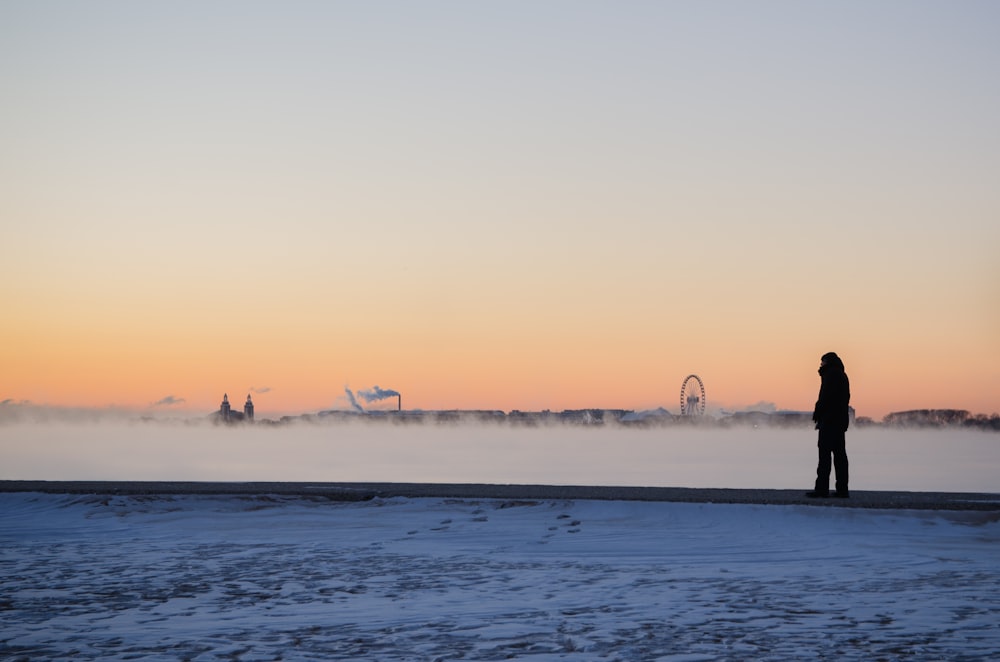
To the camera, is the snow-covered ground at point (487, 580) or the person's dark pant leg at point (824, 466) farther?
the person's dark pant leg at point (824, 466)

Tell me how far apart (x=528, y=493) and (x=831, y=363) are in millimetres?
4801

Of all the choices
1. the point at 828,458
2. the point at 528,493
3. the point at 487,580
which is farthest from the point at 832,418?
the point at 487,580

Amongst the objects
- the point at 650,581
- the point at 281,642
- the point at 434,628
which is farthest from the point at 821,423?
the point at 281,642

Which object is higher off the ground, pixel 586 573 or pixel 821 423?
pixel 821 423

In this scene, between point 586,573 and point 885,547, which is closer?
point 586,573

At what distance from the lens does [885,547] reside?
38.9ft

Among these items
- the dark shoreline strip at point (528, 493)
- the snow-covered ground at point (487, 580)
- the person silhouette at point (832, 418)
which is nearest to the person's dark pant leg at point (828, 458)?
the person silhouette at point (832, 418)

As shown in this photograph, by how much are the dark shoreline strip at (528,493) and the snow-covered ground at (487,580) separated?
15.2 inches

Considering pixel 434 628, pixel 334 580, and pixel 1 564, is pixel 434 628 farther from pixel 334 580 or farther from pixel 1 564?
pixel 1 564

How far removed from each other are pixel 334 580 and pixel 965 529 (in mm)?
7527

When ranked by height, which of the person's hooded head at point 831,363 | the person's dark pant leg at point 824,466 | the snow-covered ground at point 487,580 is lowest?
the snow-covered ground at point 487,580

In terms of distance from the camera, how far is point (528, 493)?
15430 millimetres

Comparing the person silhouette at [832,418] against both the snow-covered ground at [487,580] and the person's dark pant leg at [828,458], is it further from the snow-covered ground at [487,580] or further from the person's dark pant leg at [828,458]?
the snow-covered ground at [487,580]

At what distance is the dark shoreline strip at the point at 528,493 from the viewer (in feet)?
46.2
